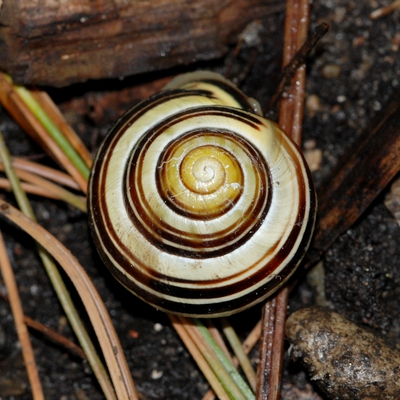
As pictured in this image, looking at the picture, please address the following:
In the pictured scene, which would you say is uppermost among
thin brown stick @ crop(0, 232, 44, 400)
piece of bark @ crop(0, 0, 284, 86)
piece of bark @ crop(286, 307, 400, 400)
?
piece of bark @ crop(0, 0, 284, 86)

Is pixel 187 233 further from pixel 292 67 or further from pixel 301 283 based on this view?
pixel 292 67

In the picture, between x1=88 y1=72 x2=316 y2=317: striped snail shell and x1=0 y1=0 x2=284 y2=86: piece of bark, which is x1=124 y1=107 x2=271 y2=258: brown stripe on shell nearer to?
x1=88 y1=72 x2=316 y2=317: striped snail shell

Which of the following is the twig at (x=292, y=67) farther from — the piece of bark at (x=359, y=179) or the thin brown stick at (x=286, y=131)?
the piece of bark at (x=359, y=179)

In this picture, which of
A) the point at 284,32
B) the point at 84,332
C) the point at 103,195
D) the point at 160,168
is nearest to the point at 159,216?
the point at 160,168

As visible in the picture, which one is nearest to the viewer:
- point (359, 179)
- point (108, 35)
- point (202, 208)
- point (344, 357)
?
point (202, 208)

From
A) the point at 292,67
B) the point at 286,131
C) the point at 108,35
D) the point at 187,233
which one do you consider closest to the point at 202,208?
the point at 187,233

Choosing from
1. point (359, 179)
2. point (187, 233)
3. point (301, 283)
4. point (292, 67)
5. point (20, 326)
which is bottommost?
point (20, 326)

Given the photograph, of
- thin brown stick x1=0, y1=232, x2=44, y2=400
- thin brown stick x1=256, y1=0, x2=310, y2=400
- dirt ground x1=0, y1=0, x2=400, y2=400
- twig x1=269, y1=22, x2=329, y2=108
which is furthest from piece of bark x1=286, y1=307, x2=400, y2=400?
thin brown stick x1=0, y1=232, x2=44, y2=400
